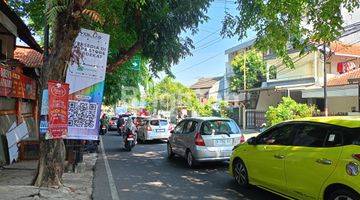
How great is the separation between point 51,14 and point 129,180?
17.6ft

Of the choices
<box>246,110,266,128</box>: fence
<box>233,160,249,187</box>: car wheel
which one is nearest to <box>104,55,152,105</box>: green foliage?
<box>246,110,266,128</box>: fence

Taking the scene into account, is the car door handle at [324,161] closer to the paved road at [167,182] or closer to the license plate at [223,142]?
the paved road at [167,182]

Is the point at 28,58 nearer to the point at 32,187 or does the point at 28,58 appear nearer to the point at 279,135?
the point at 32,187

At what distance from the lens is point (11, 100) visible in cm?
1566

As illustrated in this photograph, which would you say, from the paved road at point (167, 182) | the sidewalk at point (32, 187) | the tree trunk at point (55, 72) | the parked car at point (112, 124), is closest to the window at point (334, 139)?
the paved road at point (167, 182)

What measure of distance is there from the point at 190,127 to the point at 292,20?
4855 millimetres

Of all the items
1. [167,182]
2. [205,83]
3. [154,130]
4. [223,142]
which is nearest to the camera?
[167,182]

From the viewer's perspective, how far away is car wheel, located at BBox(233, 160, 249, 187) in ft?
31.4

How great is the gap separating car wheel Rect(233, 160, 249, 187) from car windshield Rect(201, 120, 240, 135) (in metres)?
3.07

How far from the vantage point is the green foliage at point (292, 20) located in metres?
10.0

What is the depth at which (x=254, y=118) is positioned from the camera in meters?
38.5

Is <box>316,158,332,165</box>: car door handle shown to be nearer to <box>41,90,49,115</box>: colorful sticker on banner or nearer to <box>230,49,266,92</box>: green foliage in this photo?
<box>41,90,49,115</box>: colorful sticker on banner

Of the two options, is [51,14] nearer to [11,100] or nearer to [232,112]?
[11,100]

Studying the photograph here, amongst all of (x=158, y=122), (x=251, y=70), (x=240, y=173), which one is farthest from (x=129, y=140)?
(x=251, y=70)
